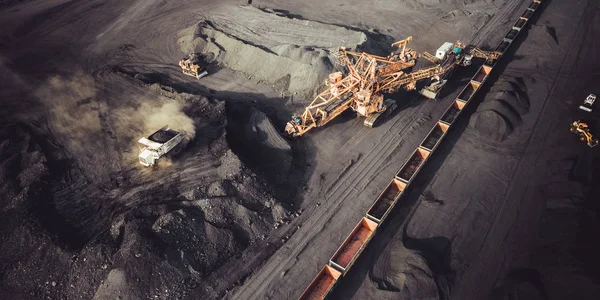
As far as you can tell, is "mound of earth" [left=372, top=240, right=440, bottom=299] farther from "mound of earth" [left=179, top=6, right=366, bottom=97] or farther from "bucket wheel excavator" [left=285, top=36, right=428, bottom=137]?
"mound of earth" [left=179, top=6, right=366, bottom=97]

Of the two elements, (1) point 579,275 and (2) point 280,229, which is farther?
(2) point 280,229

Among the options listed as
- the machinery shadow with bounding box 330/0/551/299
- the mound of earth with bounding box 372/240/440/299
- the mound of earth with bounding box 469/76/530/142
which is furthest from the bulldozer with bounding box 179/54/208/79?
the mound of earth with bounding box 469/76/530/142

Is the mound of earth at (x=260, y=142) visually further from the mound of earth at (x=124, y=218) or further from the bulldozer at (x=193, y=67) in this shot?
the bulldozer at (x=193, y=67)

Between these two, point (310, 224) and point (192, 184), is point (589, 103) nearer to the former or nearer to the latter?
point (310, 224)

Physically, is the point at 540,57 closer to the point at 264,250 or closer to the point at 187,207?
the point at 264,250

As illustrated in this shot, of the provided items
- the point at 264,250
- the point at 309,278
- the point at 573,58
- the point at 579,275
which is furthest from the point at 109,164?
the point at 573,58
